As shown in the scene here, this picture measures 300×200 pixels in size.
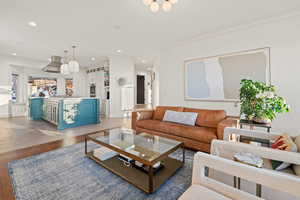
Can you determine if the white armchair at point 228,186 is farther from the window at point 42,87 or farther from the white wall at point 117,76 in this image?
the window at point 42,87

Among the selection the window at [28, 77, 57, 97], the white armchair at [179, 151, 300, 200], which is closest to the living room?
the white armchair at [179, 151, 300, 200]

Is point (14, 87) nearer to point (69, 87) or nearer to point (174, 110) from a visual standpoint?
point (69, 87)

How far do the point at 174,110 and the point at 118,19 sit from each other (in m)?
2.23

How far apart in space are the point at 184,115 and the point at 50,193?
7.51 feet

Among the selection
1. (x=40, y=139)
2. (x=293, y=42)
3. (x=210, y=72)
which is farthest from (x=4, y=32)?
(x=293, y=42)

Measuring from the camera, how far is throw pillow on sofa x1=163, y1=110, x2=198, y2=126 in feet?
8.72

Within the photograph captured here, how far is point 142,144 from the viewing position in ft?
6.02

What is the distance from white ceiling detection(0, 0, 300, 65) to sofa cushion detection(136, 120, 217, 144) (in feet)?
6.89

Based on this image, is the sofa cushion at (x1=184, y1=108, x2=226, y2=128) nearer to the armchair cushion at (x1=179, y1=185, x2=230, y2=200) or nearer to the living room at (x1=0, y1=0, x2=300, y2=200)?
the living room at (x1=0, y1=0, x2=300, y2=200)

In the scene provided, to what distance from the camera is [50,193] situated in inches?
53.2

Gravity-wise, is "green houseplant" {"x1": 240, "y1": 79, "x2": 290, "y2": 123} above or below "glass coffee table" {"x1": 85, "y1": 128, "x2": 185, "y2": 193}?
above

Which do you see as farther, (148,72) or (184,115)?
(148,72)

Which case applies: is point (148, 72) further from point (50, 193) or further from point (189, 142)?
point (50, 193)

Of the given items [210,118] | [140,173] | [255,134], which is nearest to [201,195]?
[140,173]
